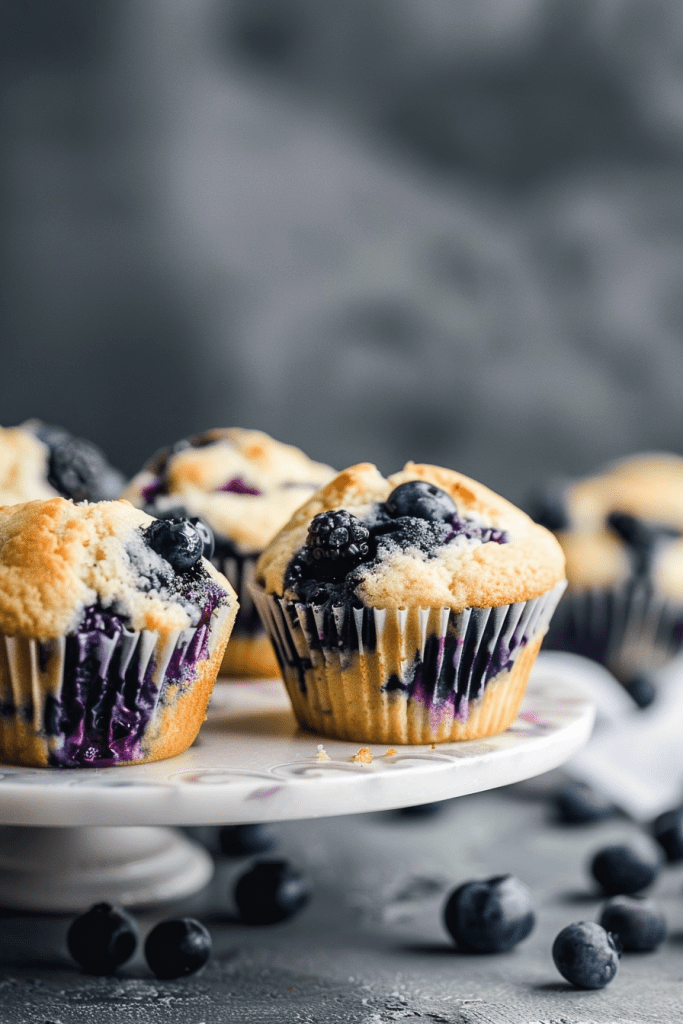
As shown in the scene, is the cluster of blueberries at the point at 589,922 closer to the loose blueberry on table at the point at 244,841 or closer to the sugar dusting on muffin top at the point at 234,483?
the loose blueberry on table at the point at 244,841

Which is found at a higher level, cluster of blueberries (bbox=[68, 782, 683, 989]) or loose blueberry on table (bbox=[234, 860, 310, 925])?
cluster of blueberries (bbox=[68, 782, 683, 989])

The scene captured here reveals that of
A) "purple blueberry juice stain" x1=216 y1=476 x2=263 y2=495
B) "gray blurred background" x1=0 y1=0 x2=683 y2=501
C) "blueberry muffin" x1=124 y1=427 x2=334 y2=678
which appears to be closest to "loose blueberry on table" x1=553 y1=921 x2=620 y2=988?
"blueberry muffin" x1=124 y1=427 x2=334 y2=678

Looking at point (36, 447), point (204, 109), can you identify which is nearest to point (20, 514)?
point (36, 447)

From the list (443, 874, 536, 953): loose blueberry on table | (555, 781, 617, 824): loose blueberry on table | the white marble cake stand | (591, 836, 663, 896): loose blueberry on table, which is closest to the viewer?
the white marble cake stand

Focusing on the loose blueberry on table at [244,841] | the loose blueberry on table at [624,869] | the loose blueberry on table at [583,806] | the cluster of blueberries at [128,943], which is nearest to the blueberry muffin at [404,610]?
the cluster of blueberries at [128,943]

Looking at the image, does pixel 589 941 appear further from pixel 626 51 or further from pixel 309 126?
pixel 626 51

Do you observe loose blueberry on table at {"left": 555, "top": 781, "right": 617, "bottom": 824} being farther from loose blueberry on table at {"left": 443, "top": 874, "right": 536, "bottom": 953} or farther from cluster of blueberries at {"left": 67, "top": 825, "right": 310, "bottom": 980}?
cluster of blueberries at {"left": 67, "top": 825, "right": 310, "bottom": 980}
